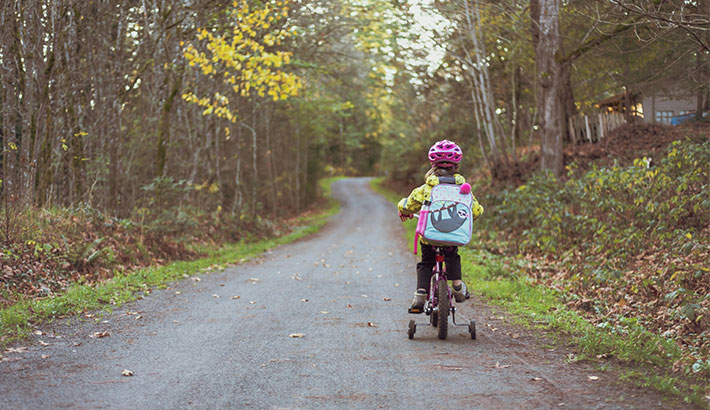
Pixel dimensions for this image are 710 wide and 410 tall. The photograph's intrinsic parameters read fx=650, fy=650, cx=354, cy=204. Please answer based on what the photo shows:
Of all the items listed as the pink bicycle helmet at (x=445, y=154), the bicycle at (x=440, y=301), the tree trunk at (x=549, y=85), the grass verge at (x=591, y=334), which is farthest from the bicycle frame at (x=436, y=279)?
the tree trunk at (x=549, y=85)

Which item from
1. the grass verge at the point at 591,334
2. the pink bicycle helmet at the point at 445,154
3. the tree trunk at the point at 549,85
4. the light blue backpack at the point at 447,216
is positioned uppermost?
the tree trunk at the point at 549,85

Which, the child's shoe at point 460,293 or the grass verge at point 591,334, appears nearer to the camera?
the grass verge at point 591,334

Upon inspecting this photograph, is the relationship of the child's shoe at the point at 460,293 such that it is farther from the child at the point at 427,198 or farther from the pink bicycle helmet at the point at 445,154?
the pink bicycle helmet at the point at 445,154

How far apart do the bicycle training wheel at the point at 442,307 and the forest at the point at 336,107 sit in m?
2.31

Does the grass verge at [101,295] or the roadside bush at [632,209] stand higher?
the roadside bush at [632,209]

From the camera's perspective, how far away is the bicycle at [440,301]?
6.95 meters

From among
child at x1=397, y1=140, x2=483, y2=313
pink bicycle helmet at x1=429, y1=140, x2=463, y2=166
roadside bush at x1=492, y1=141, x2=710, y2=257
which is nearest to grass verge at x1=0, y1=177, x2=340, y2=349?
child at x1=397, y1=140, x2=483, y2=313

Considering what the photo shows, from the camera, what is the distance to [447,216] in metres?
6.78

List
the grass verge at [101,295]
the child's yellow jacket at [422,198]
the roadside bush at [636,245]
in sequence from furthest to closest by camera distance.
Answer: the roadside bush at [636,245], the grass verge at [101,295], the child's yellow jacket at [422,198]

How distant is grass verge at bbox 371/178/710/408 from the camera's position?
5121 millimetres

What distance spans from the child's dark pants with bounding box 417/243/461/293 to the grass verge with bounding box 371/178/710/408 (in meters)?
1.39

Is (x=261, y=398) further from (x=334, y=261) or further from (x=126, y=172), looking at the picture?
(x=126, y=172)

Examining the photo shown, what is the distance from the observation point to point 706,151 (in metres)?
11.9

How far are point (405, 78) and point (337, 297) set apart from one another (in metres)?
23.1
